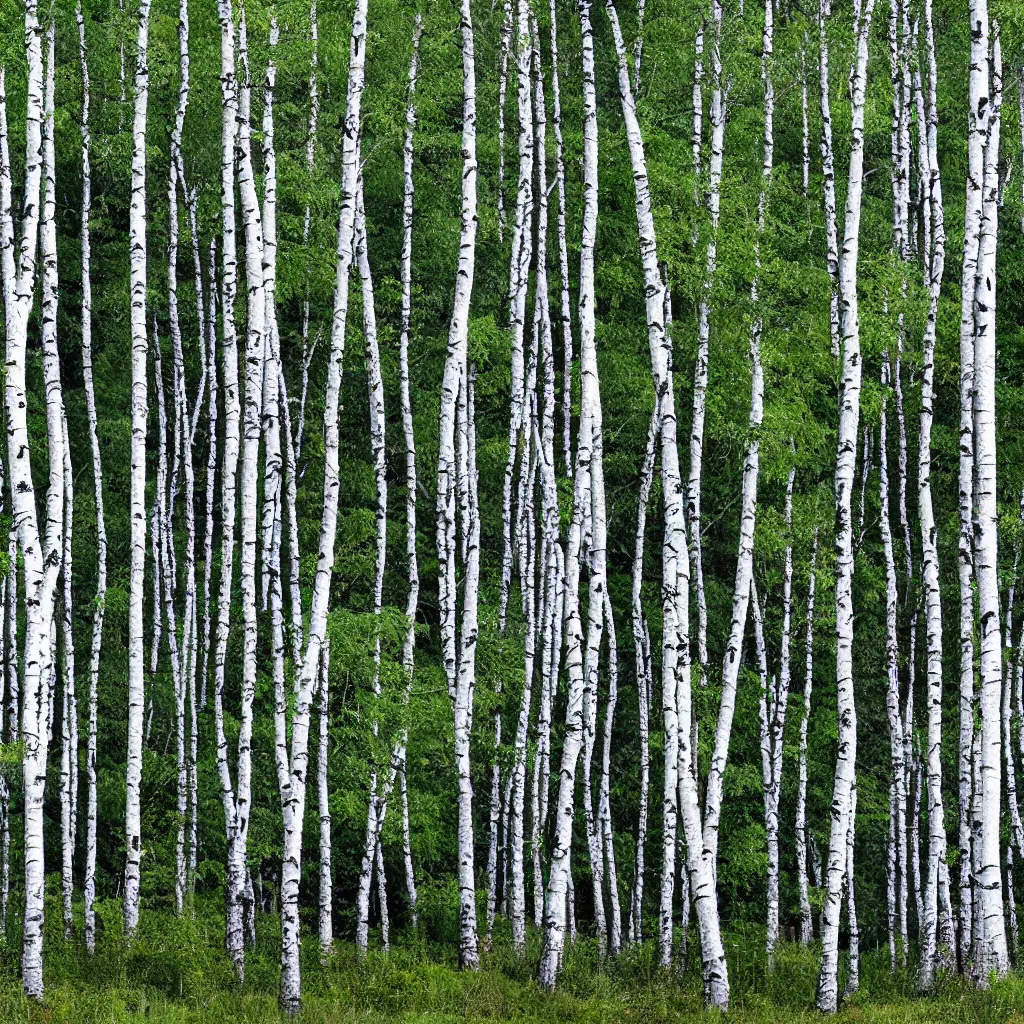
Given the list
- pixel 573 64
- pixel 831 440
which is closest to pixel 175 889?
pixel 831 440

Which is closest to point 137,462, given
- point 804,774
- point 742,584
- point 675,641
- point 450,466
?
point 450,466

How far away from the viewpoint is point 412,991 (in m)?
10.9

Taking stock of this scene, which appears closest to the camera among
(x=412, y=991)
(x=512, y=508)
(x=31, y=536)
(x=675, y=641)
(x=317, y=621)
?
(x=31, y=536)

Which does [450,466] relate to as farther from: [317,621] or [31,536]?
[31,536]

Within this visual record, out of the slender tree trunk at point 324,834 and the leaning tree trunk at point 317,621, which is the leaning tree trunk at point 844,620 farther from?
the slender tree trunk at point 324,834

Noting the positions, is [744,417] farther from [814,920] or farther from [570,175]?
[814,920]

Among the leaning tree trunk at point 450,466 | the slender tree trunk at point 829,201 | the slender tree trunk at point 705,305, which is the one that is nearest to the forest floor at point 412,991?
the leaning tree trunk at point 450,466

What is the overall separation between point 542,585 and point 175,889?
616 centimetres

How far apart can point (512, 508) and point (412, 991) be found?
8.28 metres

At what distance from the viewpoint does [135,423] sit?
1214cm

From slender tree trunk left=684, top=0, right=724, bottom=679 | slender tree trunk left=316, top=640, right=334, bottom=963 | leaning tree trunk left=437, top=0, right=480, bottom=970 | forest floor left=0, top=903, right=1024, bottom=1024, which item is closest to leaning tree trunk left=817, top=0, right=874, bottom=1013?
forest floor left=0, top=903, right=1024, bottom=1024

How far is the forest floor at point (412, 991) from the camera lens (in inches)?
386

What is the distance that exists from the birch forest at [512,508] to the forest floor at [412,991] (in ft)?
0.31

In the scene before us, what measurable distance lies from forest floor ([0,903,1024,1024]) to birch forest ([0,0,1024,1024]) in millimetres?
93
